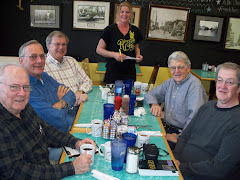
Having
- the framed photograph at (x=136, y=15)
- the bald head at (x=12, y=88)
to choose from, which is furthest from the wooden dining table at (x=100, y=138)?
the framed photograph at (x=136, y=15)

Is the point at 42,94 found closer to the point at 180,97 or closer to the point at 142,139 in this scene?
the point at 142,139

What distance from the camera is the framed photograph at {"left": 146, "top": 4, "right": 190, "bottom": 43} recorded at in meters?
4.80

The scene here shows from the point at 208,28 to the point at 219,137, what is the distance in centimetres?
393

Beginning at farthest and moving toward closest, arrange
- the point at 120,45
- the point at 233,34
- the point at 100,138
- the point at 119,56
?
the point at 233,34
the point at 120,45
the point at 119,56
the point at 100,138

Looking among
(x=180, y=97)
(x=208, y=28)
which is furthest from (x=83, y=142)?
(x=208, y=28)

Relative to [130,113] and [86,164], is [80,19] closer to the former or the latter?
[130,113]

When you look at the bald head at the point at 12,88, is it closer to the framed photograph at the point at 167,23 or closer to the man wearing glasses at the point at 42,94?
the man wearing glasses at the point at 42,94

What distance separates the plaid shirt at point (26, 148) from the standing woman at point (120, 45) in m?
1.75

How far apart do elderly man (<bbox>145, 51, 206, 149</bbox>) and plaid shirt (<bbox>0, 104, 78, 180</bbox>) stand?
1072mm

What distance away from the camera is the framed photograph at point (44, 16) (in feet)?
15.5

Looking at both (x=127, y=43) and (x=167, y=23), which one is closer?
(x=127, y=43)

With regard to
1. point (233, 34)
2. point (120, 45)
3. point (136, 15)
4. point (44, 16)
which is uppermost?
point (136, 15)

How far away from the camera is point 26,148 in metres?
1.36

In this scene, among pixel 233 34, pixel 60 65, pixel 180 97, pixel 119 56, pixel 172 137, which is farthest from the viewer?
pixel 233 34
